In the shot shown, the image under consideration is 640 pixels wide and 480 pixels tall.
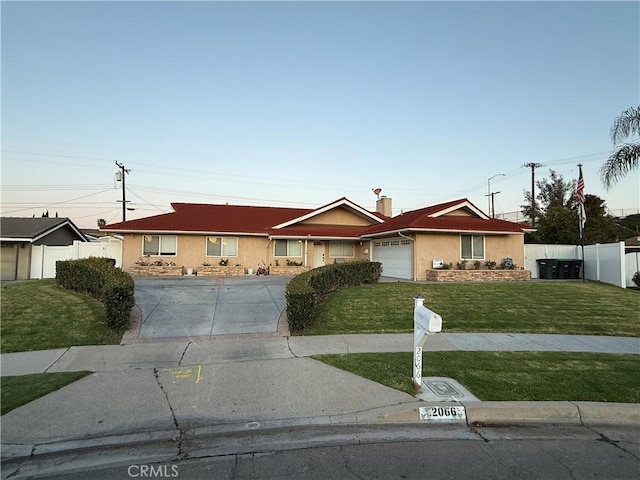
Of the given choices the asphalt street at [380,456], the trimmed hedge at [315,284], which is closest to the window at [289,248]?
the trimmed hedge at [315,284]

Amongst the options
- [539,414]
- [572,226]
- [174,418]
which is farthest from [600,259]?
[174,418]

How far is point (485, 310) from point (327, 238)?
12.5 meters

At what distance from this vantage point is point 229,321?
33.8 ft

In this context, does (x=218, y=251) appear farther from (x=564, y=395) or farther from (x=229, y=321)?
(x=564, y=395)

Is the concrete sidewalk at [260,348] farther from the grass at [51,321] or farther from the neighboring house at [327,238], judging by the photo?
the neighboring house at [327,238]

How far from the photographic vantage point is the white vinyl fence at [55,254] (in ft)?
70.9

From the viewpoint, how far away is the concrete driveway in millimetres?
9539

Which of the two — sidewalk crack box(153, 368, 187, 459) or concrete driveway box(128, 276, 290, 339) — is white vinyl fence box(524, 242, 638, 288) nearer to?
concrete driveway box(128, 276, 290, 339)

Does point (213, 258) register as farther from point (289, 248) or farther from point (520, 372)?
point (520, 372)

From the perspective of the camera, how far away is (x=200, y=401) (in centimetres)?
534

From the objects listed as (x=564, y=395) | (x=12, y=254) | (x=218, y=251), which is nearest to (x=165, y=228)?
(x=218, y=251)

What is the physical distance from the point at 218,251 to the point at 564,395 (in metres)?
19.7

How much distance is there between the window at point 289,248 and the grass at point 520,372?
16.2 meters

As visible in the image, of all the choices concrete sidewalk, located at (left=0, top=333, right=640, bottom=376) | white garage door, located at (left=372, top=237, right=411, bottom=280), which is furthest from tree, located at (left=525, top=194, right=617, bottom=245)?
concrete sidewalk, located at (left=0, top=333, right=640, bottom=376)
